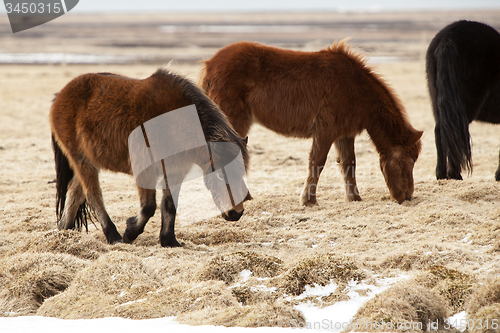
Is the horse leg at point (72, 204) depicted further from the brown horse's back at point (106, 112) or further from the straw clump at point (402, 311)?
the straw clump at point (402, 311)

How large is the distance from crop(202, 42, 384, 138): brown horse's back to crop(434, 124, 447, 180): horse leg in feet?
3.78

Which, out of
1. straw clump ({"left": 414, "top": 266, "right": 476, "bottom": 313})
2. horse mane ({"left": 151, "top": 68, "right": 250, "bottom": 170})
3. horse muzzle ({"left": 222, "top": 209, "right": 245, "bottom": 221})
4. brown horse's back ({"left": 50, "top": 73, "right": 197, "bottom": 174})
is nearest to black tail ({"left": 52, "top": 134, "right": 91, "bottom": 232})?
brown horse's back ({"left": 50, "top": 73, "right": 197, "bottom": 174})

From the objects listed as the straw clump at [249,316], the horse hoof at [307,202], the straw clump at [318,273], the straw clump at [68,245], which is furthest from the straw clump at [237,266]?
the horse hoof at [307,202]

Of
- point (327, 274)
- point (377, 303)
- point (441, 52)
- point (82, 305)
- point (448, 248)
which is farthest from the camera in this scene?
point (441, 52)

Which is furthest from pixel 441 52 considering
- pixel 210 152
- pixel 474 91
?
pixel 210 152

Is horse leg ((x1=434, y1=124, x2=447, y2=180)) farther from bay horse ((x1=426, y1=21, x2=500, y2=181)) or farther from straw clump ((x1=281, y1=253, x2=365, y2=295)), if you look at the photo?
straw clump ((x1=281, y1=253, x2=365, y2=295))

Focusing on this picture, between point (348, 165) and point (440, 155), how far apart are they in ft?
4.27

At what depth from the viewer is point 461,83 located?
583 centimetres

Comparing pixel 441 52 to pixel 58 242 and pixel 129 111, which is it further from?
pixel 58 242

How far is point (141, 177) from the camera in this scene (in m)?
4.24

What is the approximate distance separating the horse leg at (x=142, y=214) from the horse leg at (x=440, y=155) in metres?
3.67

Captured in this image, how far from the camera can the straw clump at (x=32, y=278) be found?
3244mm

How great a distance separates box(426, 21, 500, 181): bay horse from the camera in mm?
5715

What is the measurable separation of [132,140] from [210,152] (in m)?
0.72
